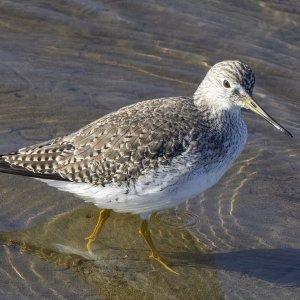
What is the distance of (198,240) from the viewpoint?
8898 mm

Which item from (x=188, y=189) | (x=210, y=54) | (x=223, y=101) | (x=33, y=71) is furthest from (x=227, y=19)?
(x=188, y=189)

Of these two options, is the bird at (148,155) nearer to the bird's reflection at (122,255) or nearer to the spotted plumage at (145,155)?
the spotted plumage at (145,155)

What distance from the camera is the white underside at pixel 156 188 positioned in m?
8.05

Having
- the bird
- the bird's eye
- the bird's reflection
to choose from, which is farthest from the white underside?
the bird's eye

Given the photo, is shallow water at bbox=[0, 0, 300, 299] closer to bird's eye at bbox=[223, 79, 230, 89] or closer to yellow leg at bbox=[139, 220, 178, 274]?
yellow leg at bbox=[139, 220, 178, 274]

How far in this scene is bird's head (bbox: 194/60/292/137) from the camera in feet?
28.3

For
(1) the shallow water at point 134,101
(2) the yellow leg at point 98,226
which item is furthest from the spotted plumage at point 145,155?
(1) the shallow water at point 134,101

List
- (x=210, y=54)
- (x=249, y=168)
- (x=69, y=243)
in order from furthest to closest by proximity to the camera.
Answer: (x=210, y=54), (x=249, y=168), (x=69, y=243)

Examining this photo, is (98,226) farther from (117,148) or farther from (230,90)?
(230,90)

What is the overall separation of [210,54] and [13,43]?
10.3 feet

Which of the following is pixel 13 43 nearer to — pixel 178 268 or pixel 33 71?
pixel 33 71

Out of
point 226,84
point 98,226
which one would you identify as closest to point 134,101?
point 226,84

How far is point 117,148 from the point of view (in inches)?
321

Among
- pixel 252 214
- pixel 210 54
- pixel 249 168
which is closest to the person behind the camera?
pixel 252 214
